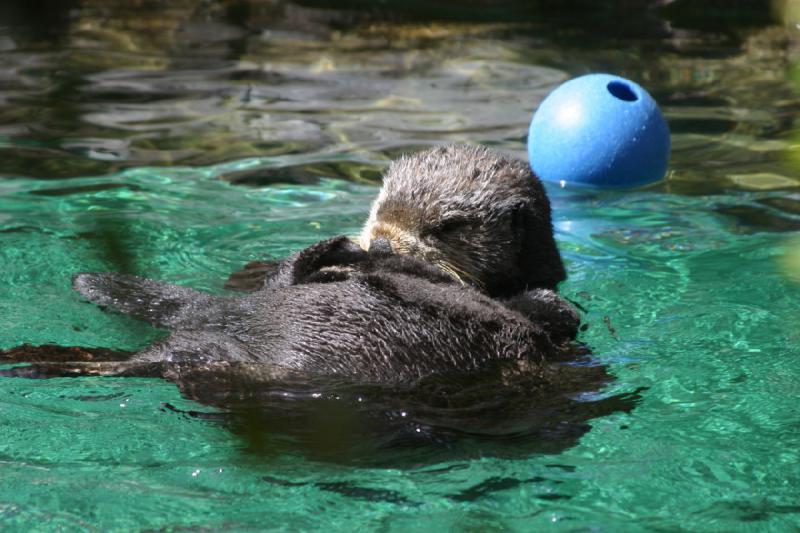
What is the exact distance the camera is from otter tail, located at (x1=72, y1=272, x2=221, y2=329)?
4461 millimetres

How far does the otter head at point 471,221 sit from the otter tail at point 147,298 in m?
0.79

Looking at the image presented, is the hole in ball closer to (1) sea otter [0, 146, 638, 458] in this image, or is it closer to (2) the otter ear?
(2) the otter ear

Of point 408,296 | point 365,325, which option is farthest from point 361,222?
point 365,325

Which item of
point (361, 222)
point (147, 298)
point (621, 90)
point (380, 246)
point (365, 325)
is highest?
point (621, 90)

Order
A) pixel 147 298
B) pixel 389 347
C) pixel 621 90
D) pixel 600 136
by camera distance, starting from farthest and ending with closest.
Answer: pixel 621 90 → pixel 600 136 → pixel 147 298 → pixel 389 347

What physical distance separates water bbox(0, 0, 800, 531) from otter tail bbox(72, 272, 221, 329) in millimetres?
100

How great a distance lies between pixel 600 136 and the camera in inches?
269

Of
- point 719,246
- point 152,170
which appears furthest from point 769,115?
point 152,170

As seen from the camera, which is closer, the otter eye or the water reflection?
the otter eye

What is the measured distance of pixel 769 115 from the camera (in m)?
9.30

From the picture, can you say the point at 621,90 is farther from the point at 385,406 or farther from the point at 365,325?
the point at 385,406

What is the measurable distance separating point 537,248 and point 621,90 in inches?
110

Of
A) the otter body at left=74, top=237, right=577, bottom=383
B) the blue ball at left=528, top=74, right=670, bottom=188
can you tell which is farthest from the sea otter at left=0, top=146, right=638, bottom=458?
the blue ball at left=528, top=74, right=670, bottom=188

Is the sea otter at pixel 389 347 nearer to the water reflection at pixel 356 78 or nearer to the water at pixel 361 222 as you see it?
the water at pixel 361 222
